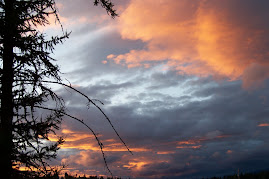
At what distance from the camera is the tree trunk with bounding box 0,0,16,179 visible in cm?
601

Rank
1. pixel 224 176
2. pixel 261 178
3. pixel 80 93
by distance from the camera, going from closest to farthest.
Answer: pixel 80 93
pixel 261 178
pixel 224 176

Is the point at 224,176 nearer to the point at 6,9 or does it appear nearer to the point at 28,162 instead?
the point at 28,162

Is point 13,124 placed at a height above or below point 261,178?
above

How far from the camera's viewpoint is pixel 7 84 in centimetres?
639

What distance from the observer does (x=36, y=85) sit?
252 inches

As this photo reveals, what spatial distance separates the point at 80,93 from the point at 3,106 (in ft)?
6.36

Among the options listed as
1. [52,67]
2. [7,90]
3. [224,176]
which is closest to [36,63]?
[52,67]

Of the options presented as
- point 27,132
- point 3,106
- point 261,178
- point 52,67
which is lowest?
point 261,178

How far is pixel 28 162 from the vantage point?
6.55m

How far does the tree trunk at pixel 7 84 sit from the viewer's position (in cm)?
601

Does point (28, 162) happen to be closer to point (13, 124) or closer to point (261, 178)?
point (13, 124)

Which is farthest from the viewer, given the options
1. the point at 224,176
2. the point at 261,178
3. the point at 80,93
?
the point at 224,176

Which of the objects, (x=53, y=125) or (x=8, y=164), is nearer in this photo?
(x=8, y=164)

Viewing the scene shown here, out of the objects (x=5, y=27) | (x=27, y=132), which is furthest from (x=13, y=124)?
(x=5, y=27)
